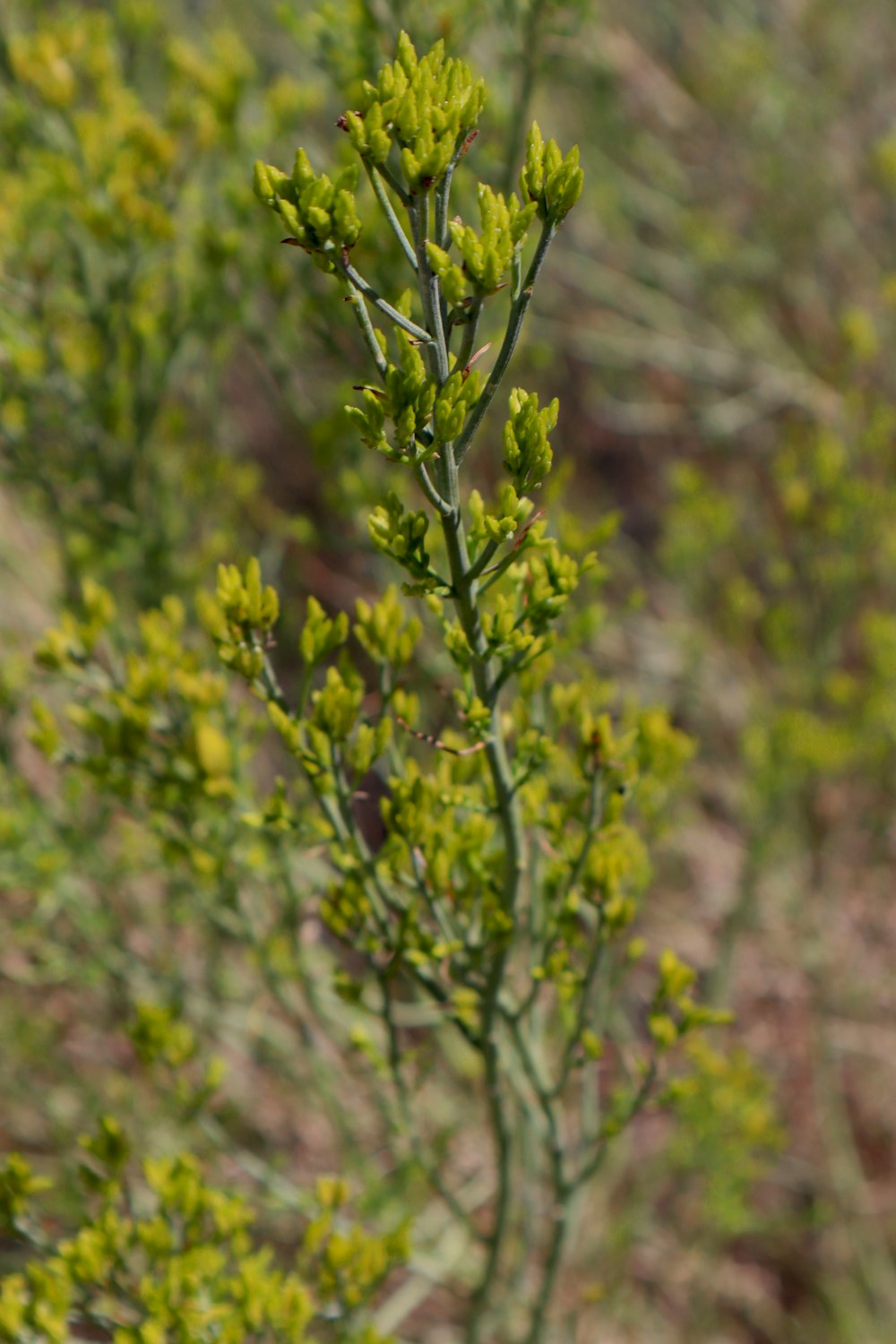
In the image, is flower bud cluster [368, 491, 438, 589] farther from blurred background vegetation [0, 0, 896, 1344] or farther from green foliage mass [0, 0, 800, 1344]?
blurred background vegetation [0, 0, 896, 1344]

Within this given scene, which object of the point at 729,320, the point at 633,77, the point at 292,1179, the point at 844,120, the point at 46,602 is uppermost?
the point at 844,120

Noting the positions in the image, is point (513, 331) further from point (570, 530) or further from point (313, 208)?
point (570, 530)

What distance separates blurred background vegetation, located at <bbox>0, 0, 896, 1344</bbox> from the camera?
9.21 feet

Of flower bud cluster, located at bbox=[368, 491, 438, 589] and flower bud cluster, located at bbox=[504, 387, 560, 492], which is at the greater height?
flower bud cluster, located at bbox=[504, 387, 560, 492]

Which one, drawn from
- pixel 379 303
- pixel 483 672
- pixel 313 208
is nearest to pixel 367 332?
pixel 379 303

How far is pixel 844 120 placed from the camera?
6.43 m

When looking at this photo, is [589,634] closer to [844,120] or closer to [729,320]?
[729,320]

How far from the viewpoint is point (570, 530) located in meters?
2.38

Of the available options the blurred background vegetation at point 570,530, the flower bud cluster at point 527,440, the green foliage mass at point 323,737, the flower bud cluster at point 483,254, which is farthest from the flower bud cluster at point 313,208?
the blurred background vegetation at point 570,530

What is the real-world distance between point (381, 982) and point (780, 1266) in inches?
155

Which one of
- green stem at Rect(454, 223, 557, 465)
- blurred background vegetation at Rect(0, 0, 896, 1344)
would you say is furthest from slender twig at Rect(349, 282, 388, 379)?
blurred background vegetation at Rect(0, 0, 896, 1344)

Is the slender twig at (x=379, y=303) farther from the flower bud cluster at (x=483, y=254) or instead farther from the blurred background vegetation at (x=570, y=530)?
the blurred background vegetation at (x=570, y=530)

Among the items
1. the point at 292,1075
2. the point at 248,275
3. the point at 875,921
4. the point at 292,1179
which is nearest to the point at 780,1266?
the point at 875,921

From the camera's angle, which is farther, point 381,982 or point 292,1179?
point 292,1179
